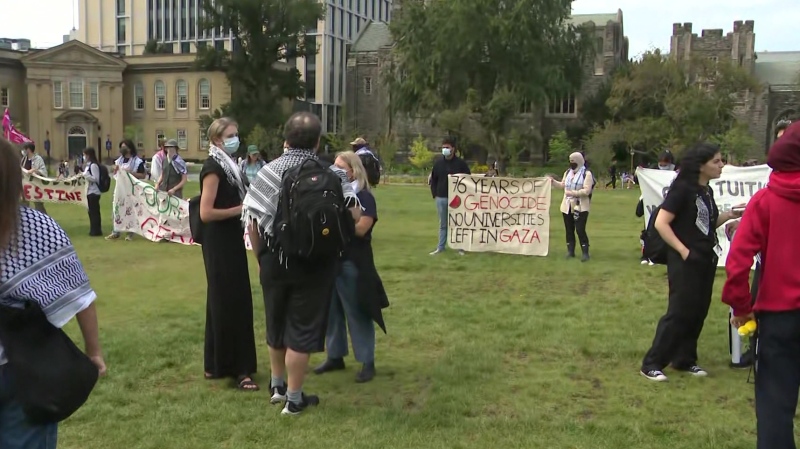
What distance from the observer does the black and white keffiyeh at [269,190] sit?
16.1ft

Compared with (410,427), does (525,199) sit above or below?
above

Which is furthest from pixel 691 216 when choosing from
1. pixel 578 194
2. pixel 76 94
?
pixel 76 94

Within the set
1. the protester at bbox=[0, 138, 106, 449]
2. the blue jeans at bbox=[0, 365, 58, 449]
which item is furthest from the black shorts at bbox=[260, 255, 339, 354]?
the blue jeans at bbox=[0, 365, 58, 449]

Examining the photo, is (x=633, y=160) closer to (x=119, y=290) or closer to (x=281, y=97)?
(x=281, y=97)

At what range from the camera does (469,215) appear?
12938 mm

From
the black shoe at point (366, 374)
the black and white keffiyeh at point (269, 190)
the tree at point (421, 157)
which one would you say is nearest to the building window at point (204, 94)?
the tree at point (421, 157)

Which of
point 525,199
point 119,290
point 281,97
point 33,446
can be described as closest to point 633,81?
point 281,97

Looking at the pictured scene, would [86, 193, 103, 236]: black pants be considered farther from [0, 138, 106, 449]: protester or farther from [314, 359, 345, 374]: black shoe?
[0, 138, 106, 449]: protester

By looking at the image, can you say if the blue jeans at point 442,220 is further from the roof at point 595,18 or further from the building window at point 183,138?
the roof at point 595,18

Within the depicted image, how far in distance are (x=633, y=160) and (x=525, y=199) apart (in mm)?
42739

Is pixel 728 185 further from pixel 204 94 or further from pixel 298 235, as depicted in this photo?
pixel 204 94

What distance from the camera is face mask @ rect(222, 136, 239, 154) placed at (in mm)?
5617

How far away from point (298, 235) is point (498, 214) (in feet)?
28.0

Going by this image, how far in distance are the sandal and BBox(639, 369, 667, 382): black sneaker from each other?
10.1 feet
